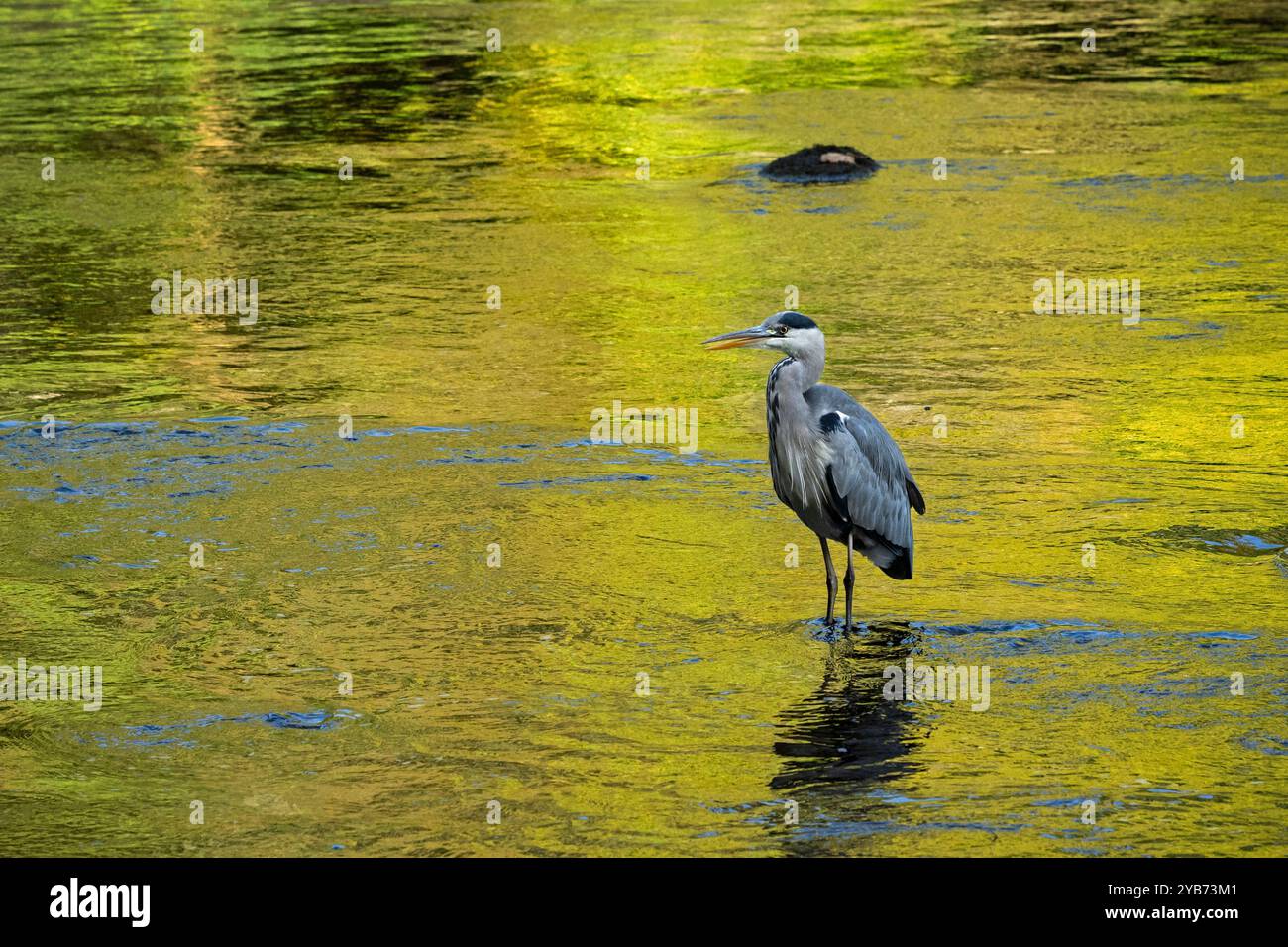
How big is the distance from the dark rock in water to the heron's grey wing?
8700 mm

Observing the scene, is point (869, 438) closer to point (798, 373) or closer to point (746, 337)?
point (798, 373)

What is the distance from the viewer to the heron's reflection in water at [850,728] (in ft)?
18.4

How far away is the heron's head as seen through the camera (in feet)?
21.9

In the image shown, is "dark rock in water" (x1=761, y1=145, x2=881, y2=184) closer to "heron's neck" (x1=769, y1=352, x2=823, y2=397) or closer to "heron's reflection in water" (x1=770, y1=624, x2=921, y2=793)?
"heron's neck" (x1=769, y1=352, x2=823, y2=397)

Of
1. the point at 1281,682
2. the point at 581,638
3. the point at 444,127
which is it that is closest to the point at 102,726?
the point at 581,638

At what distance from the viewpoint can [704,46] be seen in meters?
23.8

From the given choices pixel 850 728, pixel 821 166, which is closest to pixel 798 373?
pixel 850 728

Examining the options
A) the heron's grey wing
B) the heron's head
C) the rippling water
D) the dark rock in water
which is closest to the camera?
the rippling water

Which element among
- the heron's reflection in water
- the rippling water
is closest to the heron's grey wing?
the rippling water

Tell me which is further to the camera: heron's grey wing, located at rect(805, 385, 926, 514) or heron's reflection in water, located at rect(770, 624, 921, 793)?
heron's grey wing, located at rect(805, 385, 926, 514)

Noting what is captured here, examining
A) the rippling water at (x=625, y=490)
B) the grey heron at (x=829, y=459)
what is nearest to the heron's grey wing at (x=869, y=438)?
the grey heron at (x=829, y=459)

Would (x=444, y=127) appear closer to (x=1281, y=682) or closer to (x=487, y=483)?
(x=487, y=483)

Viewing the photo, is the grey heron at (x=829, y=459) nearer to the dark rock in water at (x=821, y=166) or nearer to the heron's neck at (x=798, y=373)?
the heron's neck at (x=798, y=373)

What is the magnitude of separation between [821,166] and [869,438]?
8918mm
